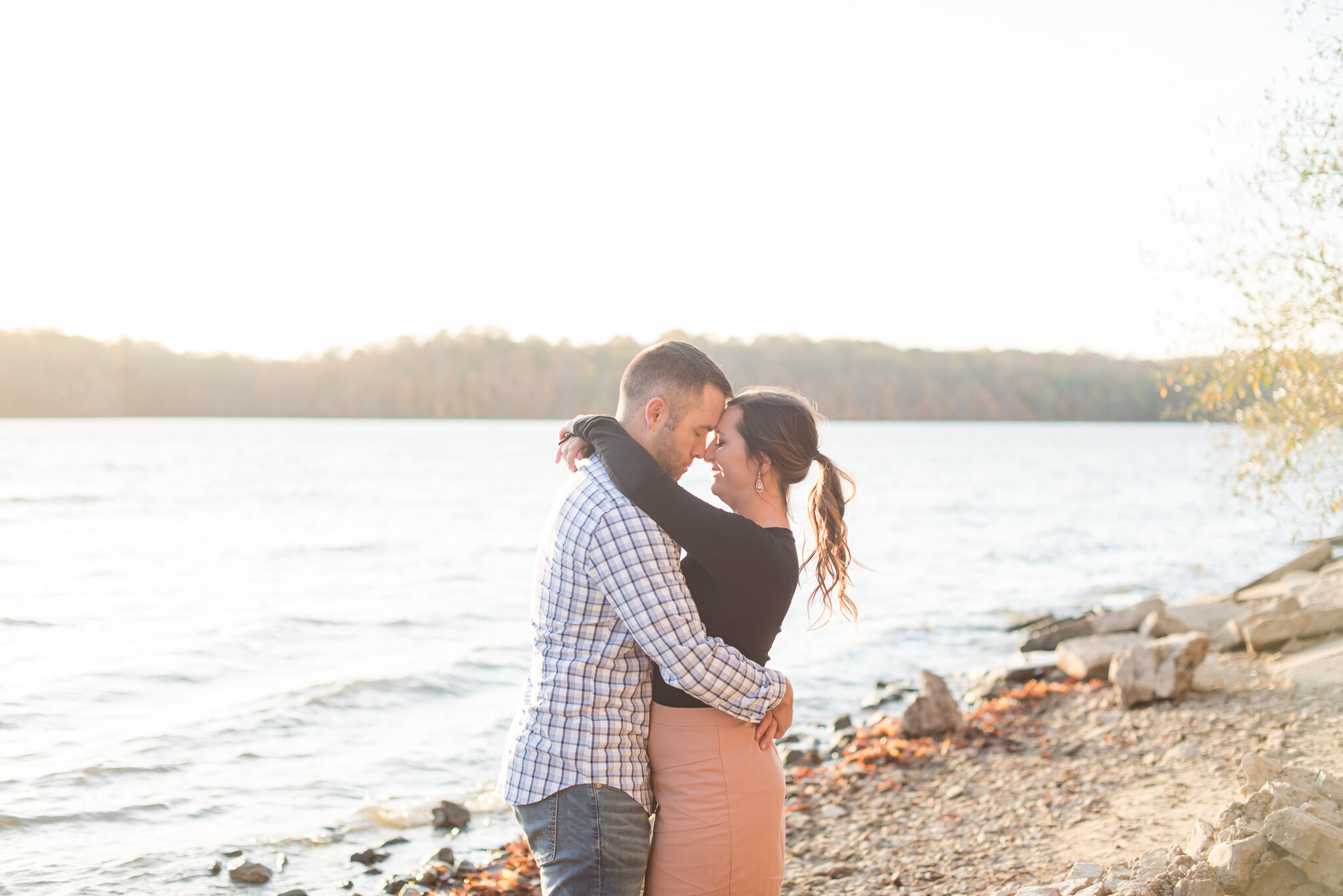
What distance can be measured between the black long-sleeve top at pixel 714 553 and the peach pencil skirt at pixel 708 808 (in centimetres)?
12

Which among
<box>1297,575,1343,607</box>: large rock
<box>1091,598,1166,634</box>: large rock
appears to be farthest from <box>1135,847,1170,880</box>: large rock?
<box>1091,598,1166,634</box>: large rock

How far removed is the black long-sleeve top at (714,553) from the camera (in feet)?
9.82

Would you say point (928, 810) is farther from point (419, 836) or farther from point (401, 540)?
point (401, 540)

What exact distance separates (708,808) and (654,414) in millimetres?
1303

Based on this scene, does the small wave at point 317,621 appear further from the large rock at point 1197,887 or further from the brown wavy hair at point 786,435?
the large rock at point 1197,887

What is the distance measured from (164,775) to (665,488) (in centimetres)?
793

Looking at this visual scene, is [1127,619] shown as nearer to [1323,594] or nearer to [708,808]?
[1323,594]

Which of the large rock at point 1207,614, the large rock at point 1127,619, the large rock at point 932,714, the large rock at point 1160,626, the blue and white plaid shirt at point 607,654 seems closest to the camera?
the blue and white plaid shirt at point 607,654

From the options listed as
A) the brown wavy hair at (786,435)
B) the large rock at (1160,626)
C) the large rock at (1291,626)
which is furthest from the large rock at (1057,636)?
the brown wavy hair at (786,435)

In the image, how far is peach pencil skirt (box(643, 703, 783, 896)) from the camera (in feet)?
10.3

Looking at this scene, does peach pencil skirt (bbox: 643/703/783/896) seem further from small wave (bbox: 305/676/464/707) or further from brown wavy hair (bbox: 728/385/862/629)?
small wave (bbox: 305/676/464/707)

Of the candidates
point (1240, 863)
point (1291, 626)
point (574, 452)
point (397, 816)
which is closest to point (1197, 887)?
point (1240, 863)

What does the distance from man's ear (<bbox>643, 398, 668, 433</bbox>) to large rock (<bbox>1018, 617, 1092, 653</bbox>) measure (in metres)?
12.1

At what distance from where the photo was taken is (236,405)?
4328 inches
